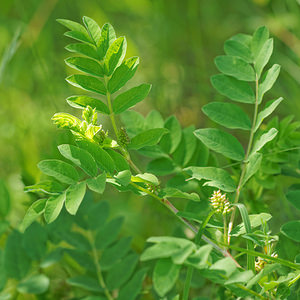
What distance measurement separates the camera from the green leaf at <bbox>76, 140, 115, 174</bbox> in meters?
0.85

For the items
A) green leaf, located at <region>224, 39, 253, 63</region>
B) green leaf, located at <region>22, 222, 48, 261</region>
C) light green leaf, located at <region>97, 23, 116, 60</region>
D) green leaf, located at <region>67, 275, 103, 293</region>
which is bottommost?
green leaf, located at <region>67, 275, 103, 293</region>

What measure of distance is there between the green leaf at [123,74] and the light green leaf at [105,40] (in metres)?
0.05

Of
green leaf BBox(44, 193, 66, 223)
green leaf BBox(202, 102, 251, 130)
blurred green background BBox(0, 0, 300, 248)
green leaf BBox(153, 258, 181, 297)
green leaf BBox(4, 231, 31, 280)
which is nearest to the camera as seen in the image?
green leaf BBox(153, 258, 181, 297)

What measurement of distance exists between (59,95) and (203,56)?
75 cm

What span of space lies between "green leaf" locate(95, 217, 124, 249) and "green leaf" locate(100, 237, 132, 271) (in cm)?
3

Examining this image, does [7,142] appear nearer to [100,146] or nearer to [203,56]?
[203,56]

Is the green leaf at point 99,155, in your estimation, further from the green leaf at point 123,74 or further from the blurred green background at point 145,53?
the blurred green background at point 145,53

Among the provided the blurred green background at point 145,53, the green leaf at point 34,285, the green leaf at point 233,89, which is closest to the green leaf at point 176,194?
the green leaf at point 233,89

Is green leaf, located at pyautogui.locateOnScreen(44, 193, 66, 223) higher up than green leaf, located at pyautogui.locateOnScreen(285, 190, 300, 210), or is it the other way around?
green leaf, located at pyautogui.locateOnScreen(44, 193, 66, 223)

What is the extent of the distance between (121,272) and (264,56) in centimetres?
60

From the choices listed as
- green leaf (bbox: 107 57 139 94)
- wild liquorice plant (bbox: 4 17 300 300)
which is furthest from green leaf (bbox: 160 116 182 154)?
green leaf (bbox: 107 57 139 94)

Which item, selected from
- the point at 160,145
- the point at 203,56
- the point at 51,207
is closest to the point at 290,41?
the point at 203,56

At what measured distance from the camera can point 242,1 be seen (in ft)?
8.27

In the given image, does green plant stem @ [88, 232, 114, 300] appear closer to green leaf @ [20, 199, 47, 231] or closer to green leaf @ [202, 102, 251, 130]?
green leaf @ [20, 199, 47, 231]
